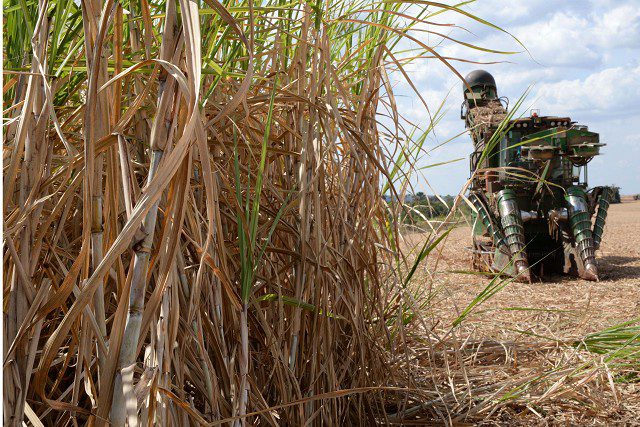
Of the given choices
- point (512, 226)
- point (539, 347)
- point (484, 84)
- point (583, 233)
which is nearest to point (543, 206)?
point (583, 233)

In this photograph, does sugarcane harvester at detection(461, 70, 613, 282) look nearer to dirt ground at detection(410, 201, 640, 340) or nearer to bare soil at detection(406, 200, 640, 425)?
dirt ground at detection(410, 201, 640, 340)

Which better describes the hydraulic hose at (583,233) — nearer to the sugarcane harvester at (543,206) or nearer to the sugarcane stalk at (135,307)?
the sugarcane harvester at (543,206)

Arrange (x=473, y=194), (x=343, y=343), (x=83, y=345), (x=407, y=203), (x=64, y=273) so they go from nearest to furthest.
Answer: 1. (x=83, y=345)
2. (x=64, y=273)
3. (x=343, y=343)
4. (x=407, y=203)
5. (x=473, y=194)

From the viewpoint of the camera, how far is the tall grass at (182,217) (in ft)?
2.22

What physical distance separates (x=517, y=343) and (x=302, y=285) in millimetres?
1127

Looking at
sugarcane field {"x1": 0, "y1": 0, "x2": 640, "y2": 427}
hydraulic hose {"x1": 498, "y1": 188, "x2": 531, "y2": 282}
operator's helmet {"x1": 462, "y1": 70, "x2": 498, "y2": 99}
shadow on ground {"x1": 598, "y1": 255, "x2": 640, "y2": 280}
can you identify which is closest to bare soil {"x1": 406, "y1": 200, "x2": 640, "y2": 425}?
sugarcane field {"x1": 0, "y1": 0, "x2": 640, "y2": 427}

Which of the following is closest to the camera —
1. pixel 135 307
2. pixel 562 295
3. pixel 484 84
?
pixel 135 307

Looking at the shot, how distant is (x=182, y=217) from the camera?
0.67 m

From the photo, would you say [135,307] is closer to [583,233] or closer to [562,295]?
[562,295]

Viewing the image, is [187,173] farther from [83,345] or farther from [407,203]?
[407,203]

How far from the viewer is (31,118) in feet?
2.81

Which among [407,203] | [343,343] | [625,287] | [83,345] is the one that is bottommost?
[625,287]

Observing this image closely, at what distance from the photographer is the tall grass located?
0.68 meters

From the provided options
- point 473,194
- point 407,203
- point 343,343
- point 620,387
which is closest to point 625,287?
point 473,194
